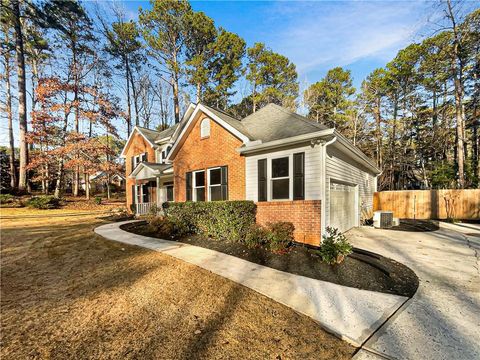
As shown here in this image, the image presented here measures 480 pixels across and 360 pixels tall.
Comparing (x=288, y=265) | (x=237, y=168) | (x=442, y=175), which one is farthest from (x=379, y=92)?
(x=288, y=265)

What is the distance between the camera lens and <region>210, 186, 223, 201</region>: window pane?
9350 millimetres

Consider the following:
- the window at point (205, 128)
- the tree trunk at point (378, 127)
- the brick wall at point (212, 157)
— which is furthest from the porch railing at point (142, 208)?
the tree trunk at point (378, 127)

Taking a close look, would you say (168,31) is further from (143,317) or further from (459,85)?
(459,85)

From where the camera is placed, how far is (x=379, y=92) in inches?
873

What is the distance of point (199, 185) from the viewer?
1034 centimetres

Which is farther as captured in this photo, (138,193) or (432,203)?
(138,193)

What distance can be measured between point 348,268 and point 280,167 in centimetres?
380

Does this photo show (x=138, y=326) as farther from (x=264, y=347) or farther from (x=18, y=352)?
(x=264, y=347)

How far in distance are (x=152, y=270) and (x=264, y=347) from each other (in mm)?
3418

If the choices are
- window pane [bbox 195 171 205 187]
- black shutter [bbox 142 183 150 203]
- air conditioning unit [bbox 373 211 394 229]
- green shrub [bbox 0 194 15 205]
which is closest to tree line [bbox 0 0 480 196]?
green shrub [bbox 0 194 15 205]

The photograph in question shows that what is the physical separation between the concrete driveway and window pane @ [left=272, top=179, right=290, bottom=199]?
3.15 m

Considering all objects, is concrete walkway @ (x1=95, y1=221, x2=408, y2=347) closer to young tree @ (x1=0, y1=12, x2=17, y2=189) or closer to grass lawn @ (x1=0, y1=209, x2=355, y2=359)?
grass lawn @ (x1=0, y1=209, x2=355, y2=359)

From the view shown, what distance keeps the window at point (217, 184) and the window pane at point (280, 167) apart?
2.38 m

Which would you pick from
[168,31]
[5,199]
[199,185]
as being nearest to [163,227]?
[199,185]
